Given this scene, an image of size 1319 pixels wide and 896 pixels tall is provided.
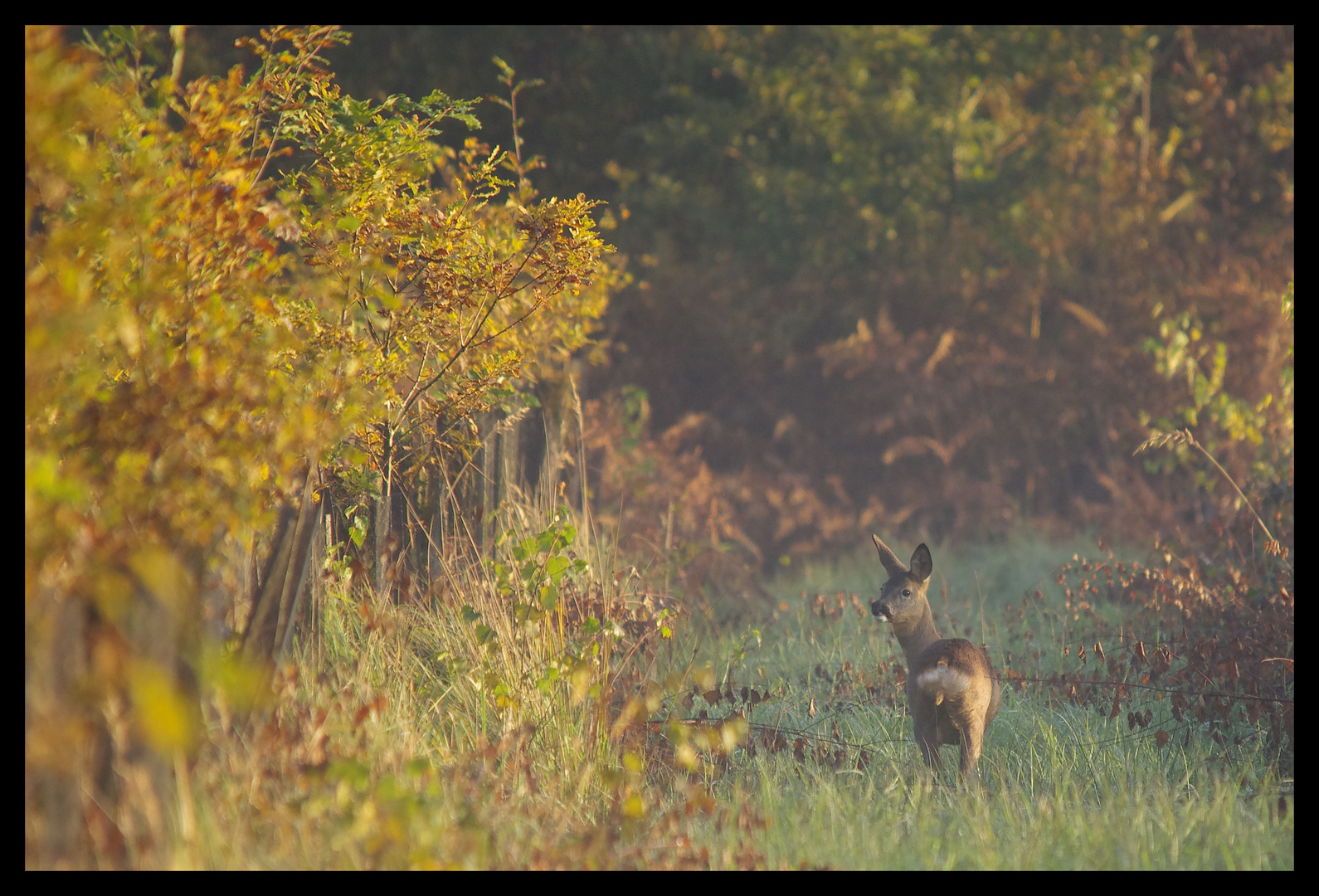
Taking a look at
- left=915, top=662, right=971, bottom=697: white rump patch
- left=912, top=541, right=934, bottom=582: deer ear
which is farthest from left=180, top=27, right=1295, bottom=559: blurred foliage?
left=915, top=662, right=971, bottom=697: white rump patch

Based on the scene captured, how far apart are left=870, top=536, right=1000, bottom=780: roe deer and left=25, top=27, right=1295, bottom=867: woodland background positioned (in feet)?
2.41

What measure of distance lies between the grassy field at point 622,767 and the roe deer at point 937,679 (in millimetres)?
197

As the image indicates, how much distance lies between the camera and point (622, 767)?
16.1 feet

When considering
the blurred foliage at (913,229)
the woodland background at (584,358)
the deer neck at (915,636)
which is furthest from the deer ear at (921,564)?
the blurred foliage at (913,229)

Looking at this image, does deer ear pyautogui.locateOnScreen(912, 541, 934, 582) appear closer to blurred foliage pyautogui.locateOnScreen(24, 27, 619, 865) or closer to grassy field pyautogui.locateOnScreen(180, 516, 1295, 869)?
grassy field pyautogui.locateOnScreen(180, 516, 1295, 869)

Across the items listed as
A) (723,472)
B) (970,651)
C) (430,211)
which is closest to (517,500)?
(430,211)

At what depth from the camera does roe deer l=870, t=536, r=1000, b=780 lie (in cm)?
494

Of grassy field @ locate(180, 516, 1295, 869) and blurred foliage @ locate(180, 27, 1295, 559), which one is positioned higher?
blurred foliage @ locate(180, 27, 1295, 559)

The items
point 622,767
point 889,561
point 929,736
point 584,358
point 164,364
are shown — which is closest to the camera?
point 164,364

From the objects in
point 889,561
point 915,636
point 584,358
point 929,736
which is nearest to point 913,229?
point 584,358

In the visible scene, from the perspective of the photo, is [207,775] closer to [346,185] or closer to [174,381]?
[174,381]

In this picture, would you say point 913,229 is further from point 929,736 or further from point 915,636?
point 929,736

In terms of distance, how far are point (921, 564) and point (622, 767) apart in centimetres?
179

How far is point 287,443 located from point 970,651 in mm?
3137
